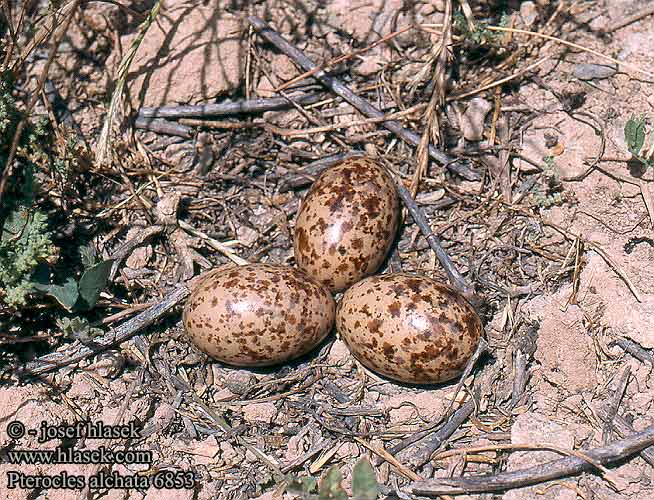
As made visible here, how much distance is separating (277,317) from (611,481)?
1.34 m

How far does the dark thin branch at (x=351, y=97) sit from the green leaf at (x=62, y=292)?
1470mm

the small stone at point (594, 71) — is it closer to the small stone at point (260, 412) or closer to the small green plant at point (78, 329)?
the small stone at point (260, 412)

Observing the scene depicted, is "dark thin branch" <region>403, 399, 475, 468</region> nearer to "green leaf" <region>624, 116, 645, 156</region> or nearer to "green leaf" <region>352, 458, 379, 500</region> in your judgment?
"green leaf" <region>352, 458, 379, 500</region>

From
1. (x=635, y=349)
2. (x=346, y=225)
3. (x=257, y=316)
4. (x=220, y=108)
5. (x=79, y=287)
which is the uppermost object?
(x=220, y=108)

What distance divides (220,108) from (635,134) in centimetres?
182

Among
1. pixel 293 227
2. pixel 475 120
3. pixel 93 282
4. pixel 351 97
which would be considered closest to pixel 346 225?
pixel 293 227

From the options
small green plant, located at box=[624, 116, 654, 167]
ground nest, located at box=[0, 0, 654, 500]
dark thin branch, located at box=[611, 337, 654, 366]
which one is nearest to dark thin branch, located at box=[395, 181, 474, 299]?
ground nest, located at box=[0, 0, 654, 500]

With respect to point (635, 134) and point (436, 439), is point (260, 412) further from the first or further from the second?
point (635, 134)

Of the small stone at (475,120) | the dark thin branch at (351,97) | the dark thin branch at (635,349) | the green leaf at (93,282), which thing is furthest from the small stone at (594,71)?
the green leaf at (93,282)

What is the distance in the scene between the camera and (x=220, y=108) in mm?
3428

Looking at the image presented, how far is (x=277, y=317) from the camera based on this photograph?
2.84 m

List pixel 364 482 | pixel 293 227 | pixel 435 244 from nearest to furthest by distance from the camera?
pixel 364 482
pixel 435 244
pixel 293 227

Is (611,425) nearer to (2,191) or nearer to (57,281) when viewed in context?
(57,281)

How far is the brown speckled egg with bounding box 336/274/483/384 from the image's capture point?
9.11ft
